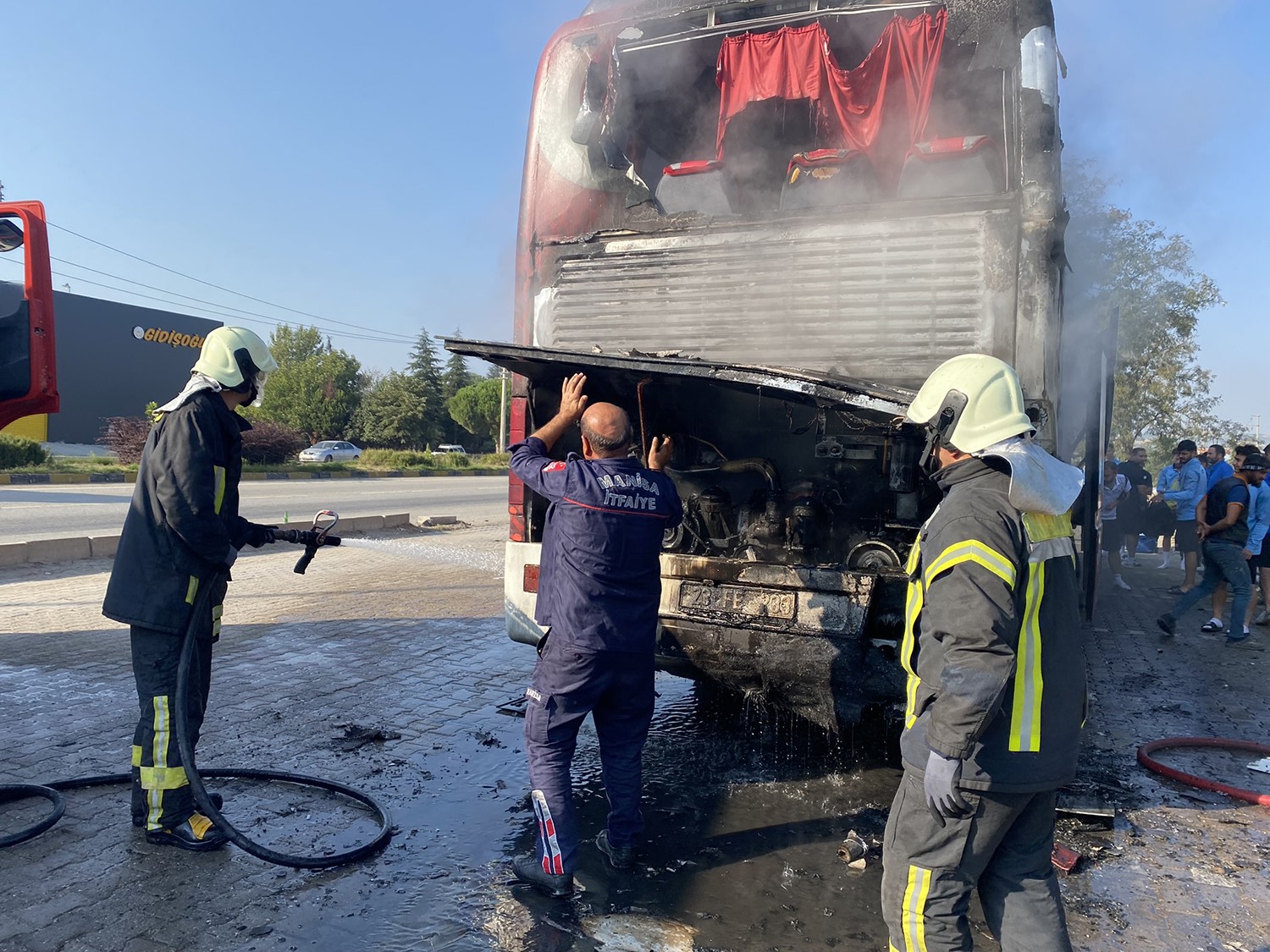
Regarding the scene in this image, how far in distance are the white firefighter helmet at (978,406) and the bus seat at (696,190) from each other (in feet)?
9.23

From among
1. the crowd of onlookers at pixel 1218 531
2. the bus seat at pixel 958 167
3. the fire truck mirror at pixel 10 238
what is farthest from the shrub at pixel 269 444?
the bus seat at pixel 958 167

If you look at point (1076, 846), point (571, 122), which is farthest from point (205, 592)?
point (1076, 846)

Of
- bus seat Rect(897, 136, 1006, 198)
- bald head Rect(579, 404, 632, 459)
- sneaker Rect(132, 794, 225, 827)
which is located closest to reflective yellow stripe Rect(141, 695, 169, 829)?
sneaker Rect(132, 794, 225, 827)

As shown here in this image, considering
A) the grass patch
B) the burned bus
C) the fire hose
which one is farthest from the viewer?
the grass patch

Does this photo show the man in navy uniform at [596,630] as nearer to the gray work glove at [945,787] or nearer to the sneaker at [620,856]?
the sneaker at [620,856]

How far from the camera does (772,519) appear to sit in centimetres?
448

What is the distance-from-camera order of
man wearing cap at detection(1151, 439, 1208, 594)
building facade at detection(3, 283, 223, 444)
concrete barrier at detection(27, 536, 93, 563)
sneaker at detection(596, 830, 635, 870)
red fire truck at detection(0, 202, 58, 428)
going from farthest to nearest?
building facade at detection(3, 283, 223, 444) < man wearing cap at detection(1151, 439, 1208, 594) < concrete barrier at detection(27, 536, 93, 563) < red fire truck at detection(0, 202, 58, 428) < sneaker at detection(596, 830, 635, 870)

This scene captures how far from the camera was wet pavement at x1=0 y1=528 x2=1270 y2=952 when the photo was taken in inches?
112

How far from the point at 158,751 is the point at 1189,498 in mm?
11117

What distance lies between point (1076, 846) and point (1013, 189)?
2.87 metres

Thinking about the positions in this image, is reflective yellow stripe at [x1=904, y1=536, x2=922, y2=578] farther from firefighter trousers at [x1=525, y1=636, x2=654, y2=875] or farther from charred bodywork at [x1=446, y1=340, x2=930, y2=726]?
firefighter trousers at [x1=525, y1=636, x2=654, y2=875]

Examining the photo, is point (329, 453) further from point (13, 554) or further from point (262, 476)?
point (13, 554)

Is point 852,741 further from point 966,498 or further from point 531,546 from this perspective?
point 966,498

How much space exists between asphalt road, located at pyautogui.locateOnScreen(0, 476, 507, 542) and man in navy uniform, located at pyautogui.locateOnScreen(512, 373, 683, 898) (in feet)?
38.2
